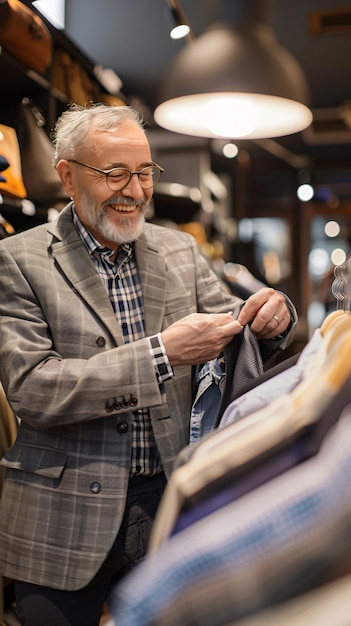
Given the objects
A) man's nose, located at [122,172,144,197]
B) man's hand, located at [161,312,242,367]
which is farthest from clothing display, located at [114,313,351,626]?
man's nose, located at [122,172,144,197]

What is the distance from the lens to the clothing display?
79 centimetres

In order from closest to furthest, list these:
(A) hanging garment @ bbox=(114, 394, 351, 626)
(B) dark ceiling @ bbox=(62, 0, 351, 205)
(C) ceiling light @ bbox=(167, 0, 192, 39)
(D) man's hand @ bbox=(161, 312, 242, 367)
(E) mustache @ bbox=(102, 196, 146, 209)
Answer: (A) hanging garment @ bbox=(114, 394, 351, 626)
(D) man's hand @ bbox=(161, 312, 242, 367)
(E) mustache @ bbox=(102, 196, 146, 209)
(C) ceiling light @ bbox=(167, 0, 192, 39)
(B) dark ceiling @ bbox=(62, 0, 351, 205)

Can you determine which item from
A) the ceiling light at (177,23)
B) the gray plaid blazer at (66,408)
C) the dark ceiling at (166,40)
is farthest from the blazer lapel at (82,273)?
the dark ceiling at (166,40)

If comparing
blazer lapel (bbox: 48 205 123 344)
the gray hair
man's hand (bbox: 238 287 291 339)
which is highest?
the gray hair

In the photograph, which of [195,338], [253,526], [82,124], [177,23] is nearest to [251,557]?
[253,526]

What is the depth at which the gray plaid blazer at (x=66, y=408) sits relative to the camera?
5.50ft

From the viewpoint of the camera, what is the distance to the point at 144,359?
1657 mm

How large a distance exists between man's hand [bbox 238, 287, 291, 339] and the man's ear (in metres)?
0.58

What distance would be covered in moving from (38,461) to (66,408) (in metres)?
0.20

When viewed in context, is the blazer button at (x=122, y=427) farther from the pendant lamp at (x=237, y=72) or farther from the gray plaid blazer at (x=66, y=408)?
the pendant lamp at (x=237, y=72)

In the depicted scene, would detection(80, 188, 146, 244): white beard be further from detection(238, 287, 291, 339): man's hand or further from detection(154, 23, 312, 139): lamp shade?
detection(154, 23, 312, 139): lamp shade

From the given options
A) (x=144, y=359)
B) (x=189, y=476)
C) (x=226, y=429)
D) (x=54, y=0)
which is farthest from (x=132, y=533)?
(x=54, y=0)

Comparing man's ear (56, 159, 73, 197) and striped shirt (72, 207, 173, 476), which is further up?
man's ear (56, 159, 73, 197)

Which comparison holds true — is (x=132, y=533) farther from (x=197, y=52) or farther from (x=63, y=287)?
(x=197, y=52)
